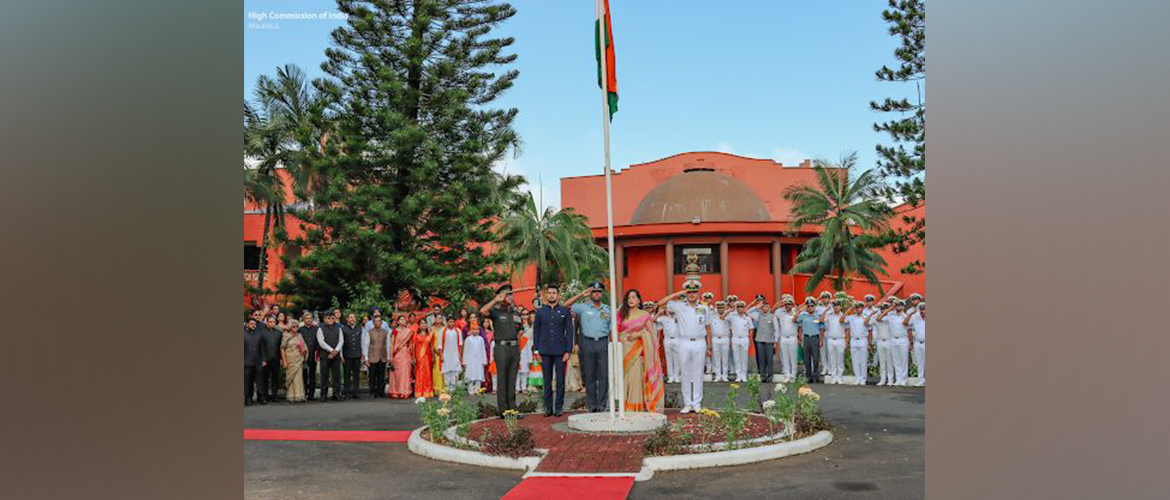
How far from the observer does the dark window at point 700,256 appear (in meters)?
34.8

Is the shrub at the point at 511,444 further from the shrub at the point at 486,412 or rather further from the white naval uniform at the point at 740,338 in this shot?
the white naval uniform at the point at 740,338

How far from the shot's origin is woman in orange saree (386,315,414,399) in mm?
15156

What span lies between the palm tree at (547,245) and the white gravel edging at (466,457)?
22.2 meters

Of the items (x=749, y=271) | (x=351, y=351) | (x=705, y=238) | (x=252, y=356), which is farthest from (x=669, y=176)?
(x=252, y=356)

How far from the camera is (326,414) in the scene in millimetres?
12664

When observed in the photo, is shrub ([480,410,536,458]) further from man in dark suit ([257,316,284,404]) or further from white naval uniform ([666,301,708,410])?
man in dark suit ([257,316,284,404])

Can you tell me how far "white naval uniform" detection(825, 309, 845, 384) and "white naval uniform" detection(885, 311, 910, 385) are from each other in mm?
902

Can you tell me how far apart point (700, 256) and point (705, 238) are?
0.96 m

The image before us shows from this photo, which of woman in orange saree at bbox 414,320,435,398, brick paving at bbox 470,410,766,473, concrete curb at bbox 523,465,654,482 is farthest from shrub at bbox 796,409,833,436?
woman in orange saree at bbox 414,320,435,398

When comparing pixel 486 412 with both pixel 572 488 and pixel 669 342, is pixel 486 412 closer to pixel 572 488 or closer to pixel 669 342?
pixel 572 488
